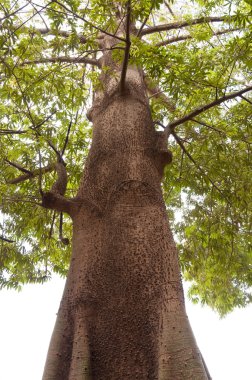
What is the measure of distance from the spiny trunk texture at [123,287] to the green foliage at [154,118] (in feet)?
1.59

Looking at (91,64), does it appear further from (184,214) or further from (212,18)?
(184,214)

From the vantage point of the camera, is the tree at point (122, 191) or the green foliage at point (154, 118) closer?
the tree at point (122, 191)

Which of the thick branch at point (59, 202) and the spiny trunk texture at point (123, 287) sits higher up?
the thick branch at point (59, 202)

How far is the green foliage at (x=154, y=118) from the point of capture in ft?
9.77

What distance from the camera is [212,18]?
5348 millimetres

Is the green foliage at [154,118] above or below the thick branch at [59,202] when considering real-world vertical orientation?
above

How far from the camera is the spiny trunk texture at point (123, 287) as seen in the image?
165 cm

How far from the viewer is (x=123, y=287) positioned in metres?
1.86

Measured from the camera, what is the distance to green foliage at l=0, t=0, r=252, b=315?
2977mm

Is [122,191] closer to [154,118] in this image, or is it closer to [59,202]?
[59,202]

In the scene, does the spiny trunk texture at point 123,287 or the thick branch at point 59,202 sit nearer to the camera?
the spiny trunk texture at point 123,287

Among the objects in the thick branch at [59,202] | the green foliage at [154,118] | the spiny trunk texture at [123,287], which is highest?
the green foliage at [154,118]

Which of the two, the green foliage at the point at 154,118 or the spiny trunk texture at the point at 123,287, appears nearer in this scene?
the spiny trunk texture at the point at 123,287

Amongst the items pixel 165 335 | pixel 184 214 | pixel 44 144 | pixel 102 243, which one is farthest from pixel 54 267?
pixel 165 335
